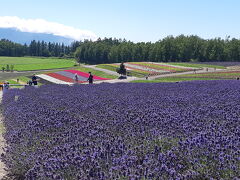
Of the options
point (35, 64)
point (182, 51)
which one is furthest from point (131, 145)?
point (35, 64)

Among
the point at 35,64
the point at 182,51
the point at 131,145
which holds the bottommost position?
the point at 35,64

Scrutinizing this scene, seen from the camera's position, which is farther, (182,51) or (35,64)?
(35,64)

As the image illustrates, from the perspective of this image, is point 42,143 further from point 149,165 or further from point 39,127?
point 149,165

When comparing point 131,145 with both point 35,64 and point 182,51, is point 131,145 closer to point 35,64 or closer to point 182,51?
point 182,51

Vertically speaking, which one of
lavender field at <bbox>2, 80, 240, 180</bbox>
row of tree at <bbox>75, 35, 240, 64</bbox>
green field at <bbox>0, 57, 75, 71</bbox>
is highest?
row of tree at <bbox>75, 35, 240, 64</bbox>

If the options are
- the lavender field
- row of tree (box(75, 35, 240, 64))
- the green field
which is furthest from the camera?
the green field

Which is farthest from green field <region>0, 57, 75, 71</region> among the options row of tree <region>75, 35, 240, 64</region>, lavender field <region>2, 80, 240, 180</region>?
lavender field <region>2, 80, 240, 180</region>

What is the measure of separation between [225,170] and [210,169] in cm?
26

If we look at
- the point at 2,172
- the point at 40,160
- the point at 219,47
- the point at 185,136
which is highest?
the point at 219,47

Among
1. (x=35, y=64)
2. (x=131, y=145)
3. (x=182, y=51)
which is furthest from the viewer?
(x=35, y=64)

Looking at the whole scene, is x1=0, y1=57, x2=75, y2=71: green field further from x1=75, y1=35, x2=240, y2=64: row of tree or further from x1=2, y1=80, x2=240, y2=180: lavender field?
x1=2, y1=80, x2=240, y2=180: lavender field

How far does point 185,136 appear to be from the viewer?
575 cm

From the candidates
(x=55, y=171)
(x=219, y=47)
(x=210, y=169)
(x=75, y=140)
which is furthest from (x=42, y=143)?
(x=219, y=47)

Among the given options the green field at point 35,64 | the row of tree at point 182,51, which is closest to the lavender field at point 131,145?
the row of tree at point 182,51
